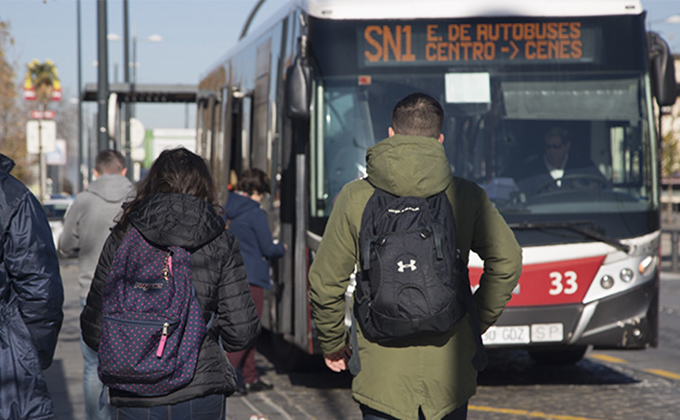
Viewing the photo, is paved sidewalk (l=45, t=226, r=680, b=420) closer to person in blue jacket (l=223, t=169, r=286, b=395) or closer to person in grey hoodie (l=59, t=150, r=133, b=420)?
person in blue jacket (l=223, t=169, r=286, b=395)

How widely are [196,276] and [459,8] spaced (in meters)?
4.85

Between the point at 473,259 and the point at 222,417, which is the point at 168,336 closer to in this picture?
the point at 222,417

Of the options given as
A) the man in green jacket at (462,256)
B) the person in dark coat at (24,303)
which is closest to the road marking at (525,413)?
the man in green jacket at (462,256)

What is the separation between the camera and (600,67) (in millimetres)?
7758

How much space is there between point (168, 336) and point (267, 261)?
5010 mm

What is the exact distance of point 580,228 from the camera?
7531mm

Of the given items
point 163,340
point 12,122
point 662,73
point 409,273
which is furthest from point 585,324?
point 12,122

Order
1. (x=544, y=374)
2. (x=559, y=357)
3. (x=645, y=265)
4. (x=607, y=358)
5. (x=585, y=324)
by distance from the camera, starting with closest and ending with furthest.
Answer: (x=585, y=324) < (x=645, y=265) < (x=544, y=374) < (x=559, y=357) < (x=607, y=358)

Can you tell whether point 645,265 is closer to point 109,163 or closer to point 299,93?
point 299,93

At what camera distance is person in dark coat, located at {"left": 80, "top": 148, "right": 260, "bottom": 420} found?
11.5 ft

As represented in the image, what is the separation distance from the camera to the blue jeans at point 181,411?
3488mm

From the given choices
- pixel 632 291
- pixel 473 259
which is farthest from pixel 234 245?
pixel 632 291

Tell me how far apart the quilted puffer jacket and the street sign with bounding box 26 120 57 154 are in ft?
52.4

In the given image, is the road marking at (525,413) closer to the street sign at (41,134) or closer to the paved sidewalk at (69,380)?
the paved sidewalk at (69,380)
